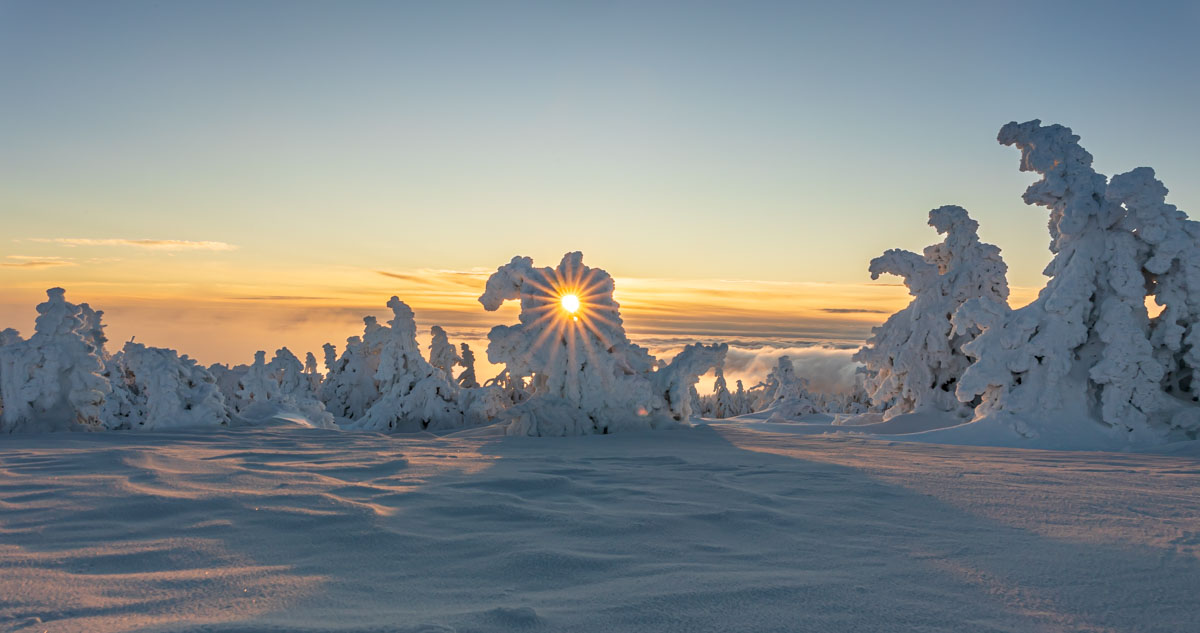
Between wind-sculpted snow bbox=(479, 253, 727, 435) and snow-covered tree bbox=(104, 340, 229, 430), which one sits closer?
wind-sculpted snow bbox=(479, 253, 727, 435)

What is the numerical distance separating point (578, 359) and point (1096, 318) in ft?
33.4

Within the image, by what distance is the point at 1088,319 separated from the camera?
43.2 feet

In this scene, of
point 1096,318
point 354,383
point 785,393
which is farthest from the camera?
point 785,393

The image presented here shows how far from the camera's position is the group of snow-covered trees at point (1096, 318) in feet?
39.6

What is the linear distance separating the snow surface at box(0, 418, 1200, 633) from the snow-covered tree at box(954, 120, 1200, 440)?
17.4ft

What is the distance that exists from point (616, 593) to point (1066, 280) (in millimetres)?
13634

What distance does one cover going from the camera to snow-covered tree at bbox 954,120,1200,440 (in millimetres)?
12055

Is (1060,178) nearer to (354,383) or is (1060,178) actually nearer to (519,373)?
(519,373)

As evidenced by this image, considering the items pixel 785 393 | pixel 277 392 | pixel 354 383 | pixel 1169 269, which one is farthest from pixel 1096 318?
pixel 354 383

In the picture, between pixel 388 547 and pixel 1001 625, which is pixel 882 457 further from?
pixel 388 547

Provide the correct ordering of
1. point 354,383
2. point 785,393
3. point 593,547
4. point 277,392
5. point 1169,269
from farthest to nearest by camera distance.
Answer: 1. point 785,393
2. point 354,383
3. point 277,392
4. point 1169,269
5. point 593,547

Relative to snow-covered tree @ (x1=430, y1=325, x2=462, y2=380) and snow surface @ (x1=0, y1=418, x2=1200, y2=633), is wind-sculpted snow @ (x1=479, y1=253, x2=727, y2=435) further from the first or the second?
snow-covered tree @ (x1=430, y1=325, x2=462, y2=380)

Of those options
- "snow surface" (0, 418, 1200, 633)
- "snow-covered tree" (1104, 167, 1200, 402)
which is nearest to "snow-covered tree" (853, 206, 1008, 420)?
"snow-covered tree" (1104, 167, 1200, 402)

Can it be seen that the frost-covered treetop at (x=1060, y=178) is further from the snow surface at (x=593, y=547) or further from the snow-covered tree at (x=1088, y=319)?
the snow surface at (x=593, y=547)
